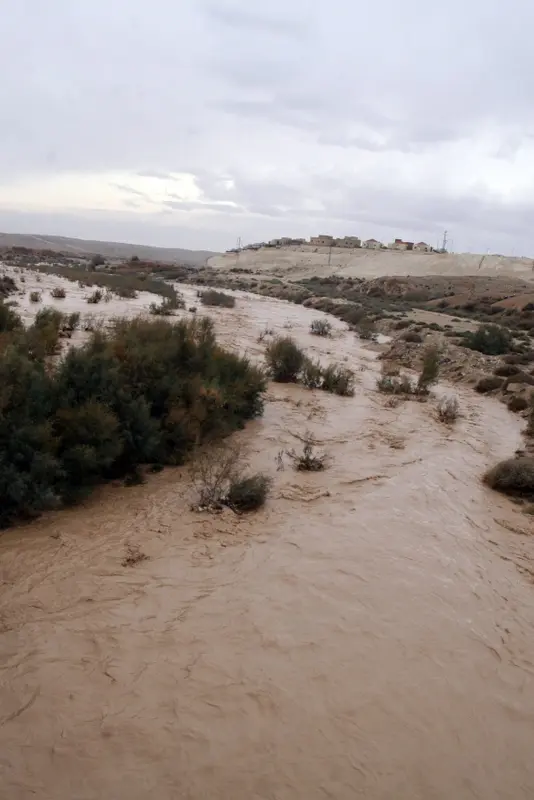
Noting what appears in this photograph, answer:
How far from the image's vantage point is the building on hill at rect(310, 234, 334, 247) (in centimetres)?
10811

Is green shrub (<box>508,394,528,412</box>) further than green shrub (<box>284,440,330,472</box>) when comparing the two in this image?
Yes

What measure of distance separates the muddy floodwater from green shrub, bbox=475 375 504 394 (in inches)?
363

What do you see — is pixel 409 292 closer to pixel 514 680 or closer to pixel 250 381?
pixel 250 381

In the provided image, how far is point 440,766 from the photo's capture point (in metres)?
4.29

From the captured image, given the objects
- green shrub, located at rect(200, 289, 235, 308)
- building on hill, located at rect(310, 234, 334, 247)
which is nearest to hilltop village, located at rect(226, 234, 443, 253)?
building on hill, located at rect(310, 234, 334, 247)

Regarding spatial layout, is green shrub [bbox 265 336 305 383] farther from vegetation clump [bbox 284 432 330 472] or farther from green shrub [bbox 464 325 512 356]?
green shrub [bbox 464 325 512 356]

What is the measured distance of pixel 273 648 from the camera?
17.6 feet

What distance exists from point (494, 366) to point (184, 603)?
1723cm

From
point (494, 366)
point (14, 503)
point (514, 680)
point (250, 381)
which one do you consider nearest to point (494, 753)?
point (514, 680)

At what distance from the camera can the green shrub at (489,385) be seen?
1778cm

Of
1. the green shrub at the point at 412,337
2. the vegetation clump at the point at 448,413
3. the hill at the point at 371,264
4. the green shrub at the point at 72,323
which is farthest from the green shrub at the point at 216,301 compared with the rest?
the hill at the point at 371,264

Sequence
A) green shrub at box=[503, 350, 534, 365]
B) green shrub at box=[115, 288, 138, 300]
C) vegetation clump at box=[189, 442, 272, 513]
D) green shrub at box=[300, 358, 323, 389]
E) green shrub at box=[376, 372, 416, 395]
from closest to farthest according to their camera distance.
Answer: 1. vegetation clump at box=[189, 442, 272, 513]
2. green shrub at box=[300, 358, 323, 389]
3. green shrub at box=[376, 372, 416, 395]
4. green shrub at box=[503, 350, 534, 365]
5. green shrub at box=[115, 288, 138, 300]

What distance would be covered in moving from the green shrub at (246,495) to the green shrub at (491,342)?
1704 centimetres

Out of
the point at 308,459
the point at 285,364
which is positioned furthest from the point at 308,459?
the point at 285,364
